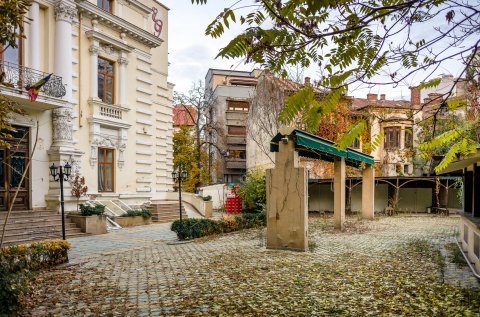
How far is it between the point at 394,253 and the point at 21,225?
43.3 feet

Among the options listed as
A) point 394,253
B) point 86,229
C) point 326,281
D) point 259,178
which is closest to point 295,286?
point 326,281

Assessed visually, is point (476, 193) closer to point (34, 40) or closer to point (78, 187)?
point (78, 187)

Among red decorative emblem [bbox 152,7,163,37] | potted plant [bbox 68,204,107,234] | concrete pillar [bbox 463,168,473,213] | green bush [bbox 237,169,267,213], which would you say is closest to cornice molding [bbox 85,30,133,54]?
red decorative emblem [bbox 152,7,163,37]

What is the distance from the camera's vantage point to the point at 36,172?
17125 millimetres

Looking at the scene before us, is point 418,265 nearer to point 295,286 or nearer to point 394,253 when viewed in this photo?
point 394,253

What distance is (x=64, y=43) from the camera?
17.8 meters

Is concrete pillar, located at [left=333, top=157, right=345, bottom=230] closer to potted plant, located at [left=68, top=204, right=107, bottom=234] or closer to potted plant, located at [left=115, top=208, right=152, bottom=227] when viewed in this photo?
potted plant, located at [left=68, top=204, right=107, bottom=234]

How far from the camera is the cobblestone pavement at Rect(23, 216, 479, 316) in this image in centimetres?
610

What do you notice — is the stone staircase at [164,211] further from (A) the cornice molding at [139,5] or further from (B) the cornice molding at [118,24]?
(A) the cornice molding at [139,5]

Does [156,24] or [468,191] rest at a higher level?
[156,24]

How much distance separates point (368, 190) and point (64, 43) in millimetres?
16992

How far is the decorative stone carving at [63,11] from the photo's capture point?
1772 centimetres

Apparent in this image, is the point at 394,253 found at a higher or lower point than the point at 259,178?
Answer: lower

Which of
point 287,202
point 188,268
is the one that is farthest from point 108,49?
point 188,268
